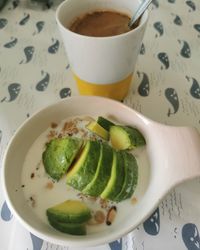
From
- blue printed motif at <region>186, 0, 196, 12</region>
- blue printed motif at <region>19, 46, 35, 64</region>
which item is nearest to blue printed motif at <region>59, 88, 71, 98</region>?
blue printed motif at <region>19, 46, 35, 64</region>

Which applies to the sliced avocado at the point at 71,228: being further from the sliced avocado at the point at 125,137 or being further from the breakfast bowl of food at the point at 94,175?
the sliced avocado at the point at 125,137

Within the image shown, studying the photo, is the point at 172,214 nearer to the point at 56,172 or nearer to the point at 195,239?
the point at 195,239

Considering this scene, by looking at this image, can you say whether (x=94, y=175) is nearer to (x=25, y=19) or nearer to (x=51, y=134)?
(x=51, y=134)

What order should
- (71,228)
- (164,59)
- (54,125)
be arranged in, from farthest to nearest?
(164,59), (54,125), (71,228)

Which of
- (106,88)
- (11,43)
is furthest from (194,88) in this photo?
(11,43)

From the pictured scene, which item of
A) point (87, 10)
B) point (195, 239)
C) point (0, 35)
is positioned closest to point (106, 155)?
point (195, 239)

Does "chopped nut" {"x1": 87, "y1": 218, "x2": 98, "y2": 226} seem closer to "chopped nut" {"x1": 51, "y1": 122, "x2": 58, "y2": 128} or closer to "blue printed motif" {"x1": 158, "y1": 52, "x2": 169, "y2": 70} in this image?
"chopped nut" {"x1": 51, "y1": 122, "x2": 58, "y2": 128}

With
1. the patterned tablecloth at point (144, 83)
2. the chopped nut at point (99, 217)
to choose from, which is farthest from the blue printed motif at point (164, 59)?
the chopped nut at point (99, 217)
